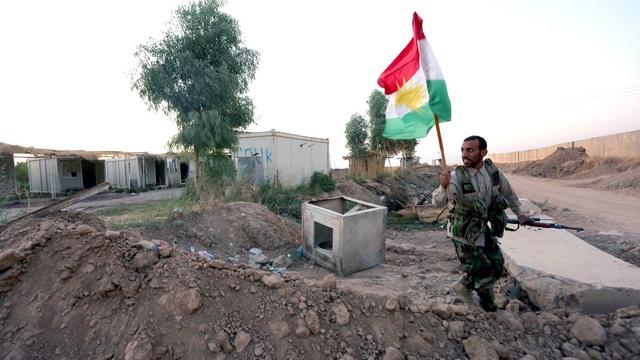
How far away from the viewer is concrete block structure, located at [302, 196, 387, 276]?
15.6 feet

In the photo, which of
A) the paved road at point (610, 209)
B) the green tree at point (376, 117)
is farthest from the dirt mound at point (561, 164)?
the green tree at point (376, 117)

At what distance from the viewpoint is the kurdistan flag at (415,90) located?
302 centimetres

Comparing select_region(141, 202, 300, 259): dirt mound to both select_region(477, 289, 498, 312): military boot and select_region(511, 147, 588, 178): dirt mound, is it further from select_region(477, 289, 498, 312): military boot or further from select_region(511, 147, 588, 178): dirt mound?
select_region(511, 147, 588, 178): dirt mound

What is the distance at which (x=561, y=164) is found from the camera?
2595cm

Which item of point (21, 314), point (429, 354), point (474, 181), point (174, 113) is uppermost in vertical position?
point (174, 113)

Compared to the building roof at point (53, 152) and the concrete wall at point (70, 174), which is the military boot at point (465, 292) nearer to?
the building roof at point (53, 152)

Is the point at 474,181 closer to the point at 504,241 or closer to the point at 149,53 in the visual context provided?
the point at 504,241

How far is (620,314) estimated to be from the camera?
258 centimetres

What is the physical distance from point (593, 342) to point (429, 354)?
48.6 inches

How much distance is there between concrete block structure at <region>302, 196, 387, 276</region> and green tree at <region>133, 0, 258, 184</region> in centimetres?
498

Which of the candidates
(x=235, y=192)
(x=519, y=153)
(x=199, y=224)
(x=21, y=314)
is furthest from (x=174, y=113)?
(x=519, y=153)

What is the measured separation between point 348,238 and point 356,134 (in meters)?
18.2

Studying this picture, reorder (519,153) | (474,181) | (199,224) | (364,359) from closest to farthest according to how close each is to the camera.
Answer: (364,359) → (474,181) → (199,224) → (519,153)

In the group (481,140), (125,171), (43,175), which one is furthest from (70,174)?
(481,140)
